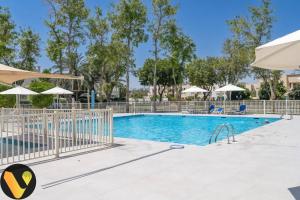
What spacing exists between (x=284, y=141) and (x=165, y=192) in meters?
6.21

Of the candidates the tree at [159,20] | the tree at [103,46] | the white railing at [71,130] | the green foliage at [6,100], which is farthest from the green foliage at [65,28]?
the white railing at [71,130]

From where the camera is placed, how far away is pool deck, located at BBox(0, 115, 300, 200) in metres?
4.56

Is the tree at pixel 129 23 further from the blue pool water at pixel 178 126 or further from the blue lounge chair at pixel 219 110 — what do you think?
the blue lounge chair at pixel 219 110

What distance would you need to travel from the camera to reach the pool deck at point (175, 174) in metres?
4.56

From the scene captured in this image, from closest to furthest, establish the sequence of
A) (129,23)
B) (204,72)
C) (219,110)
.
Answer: (219,110) < (129,23) < (204,72)

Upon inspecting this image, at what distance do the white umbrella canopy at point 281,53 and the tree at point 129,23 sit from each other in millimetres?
21130

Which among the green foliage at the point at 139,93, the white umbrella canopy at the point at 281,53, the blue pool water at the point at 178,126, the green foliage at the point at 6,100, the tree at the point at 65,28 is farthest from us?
the green foliage at the point at 139,93

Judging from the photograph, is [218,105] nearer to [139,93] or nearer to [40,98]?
[40,98]

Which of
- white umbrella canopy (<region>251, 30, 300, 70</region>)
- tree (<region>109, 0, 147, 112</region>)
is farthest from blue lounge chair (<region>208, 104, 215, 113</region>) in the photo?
white umbrella canopy (<region>251, 30, 300, 70</region>)

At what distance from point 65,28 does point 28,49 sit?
5.49 m

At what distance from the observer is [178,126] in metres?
18.0

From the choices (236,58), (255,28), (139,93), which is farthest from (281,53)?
(139,93)

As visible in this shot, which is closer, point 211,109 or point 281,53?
point 281,53

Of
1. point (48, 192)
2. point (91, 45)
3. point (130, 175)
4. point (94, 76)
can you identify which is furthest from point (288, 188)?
point (94, 76)
